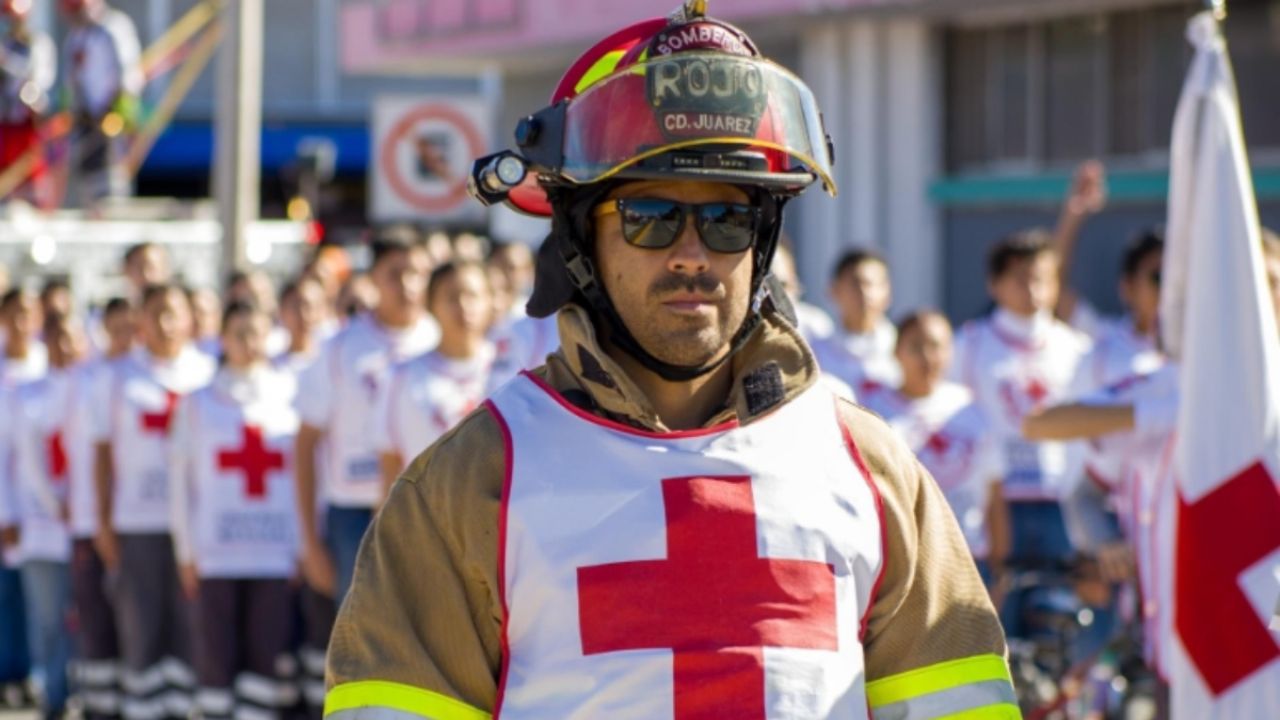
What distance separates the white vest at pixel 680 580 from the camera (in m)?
3.40

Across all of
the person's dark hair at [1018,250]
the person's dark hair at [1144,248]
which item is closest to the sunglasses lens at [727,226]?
the person's dark hair at [1144,248]

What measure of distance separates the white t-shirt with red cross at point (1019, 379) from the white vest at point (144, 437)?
3404mm

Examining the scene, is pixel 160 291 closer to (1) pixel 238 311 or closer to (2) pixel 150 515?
(1) pixel 238 311

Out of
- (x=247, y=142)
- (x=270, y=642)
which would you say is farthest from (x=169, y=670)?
(x=247, y=142)

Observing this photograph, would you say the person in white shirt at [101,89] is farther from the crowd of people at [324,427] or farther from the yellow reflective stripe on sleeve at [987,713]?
Answer: the yellow reflective stripe on sleeve at [987,713]

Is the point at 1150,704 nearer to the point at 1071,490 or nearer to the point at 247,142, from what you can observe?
the point at 1071,490

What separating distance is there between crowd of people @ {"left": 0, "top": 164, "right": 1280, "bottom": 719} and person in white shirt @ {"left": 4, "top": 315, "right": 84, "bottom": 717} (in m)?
0.15

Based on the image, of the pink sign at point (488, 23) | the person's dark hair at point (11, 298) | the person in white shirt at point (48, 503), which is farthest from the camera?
the pink sign at point (488, 23)

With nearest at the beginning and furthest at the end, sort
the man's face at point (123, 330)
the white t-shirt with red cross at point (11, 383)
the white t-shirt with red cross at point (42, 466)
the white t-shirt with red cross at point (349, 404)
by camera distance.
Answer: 1. the white t-shirt with red cross at point (349, 404)
2. the man's face at point (123, 330)
3. the white t-shirt with red cross at point (42, 466)
4. the white t-shirt with red cross at point (11, 383)

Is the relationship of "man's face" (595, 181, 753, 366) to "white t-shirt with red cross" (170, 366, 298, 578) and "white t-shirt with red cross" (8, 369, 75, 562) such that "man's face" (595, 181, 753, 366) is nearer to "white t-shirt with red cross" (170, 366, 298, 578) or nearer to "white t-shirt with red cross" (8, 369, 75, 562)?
"white t-shirt with red cross" (170, 366, 298, 578)

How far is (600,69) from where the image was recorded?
372cm

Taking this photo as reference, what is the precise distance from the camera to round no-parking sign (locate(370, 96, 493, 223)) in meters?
14.5

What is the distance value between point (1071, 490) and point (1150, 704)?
0.84m

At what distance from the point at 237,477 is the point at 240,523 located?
0.20m
